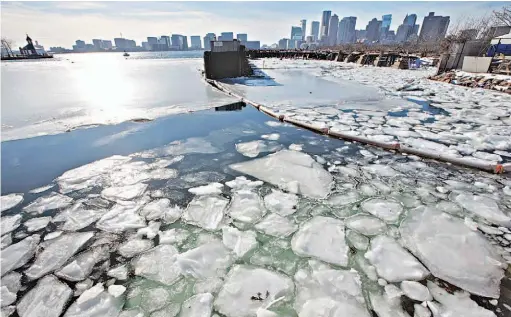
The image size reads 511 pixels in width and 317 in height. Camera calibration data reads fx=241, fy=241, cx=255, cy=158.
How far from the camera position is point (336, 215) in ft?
8.04

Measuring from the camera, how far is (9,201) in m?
2.71

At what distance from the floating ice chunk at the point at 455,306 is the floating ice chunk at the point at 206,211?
A: 1.76 meters

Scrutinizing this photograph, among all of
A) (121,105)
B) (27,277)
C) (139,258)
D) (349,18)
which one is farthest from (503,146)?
(349,18)

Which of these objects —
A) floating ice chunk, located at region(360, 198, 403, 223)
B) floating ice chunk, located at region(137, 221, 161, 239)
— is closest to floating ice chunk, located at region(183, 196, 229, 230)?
floating ice chunk, located at region(137, 221, 161, 239)

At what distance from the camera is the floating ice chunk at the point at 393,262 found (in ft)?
5.96

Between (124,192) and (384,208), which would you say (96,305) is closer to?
(124,192)

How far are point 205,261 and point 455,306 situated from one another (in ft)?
5.75

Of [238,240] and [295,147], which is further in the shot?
[295,147]

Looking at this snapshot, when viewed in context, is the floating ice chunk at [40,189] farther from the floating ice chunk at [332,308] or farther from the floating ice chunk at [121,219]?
the floating ice chunk at [332,308]

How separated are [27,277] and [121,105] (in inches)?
245

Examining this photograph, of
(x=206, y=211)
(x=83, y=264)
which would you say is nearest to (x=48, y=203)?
(x=83, y=264)

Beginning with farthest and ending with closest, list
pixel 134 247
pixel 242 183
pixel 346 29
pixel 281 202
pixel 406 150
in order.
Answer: pixel 346 29
pixel 406 150
pixel 242 183
pixel 281 202
pixel 134 247

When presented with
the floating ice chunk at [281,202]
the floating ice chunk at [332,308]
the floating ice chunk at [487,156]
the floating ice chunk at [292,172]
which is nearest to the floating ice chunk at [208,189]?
the floating ice chunk at [292,172]

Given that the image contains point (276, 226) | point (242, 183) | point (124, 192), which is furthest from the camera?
point (242, 183)
